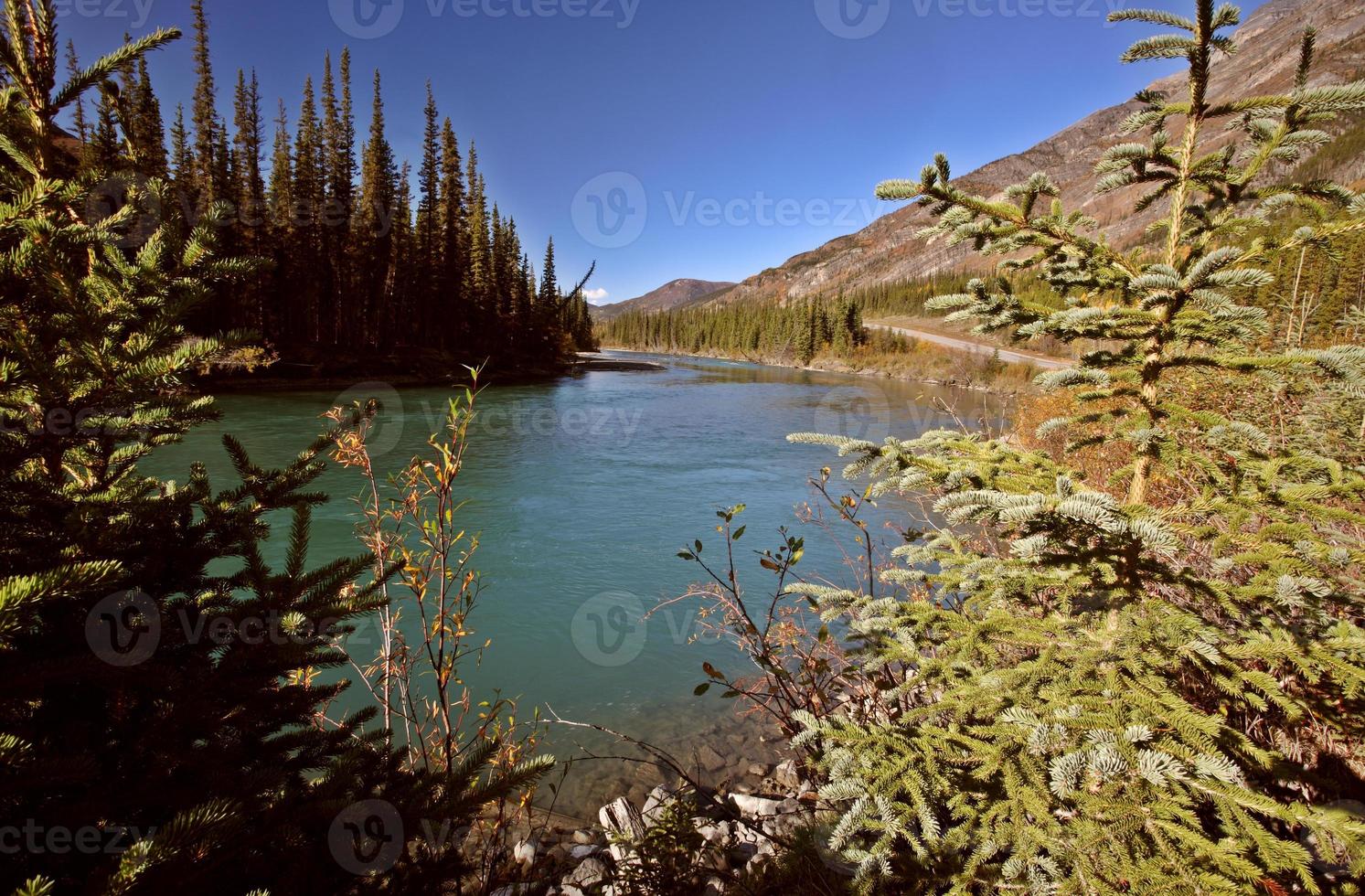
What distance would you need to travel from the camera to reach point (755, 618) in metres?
7.49

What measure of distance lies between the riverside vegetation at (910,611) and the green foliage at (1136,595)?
17mm

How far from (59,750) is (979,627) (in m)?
3.11

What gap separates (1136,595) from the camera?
2.30 m

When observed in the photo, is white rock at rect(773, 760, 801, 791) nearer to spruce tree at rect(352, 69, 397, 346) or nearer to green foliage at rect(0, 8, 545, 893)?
green foliage at rect(0, 8, 545, 893)

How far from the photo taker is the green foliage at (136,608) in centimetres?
129

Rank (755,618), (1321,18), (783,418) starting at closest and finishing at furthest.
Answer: (755,618) → (783,418) → (1321,18)

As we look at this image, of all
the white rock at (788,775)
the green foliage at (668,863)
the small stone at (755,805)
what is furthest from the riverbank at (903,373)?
the green foliage at (668,863)

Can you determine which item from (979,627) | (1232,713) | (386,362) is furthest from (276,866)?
(386,362)

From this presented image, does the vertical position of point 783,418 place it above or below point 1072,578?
below

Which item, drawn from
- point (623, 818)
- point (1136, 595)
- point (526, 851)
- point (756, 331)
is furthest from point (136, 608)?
point (756, 331)

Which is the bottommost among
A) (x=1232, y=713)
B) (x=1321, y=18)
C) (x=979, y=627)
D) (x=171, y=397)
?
(x=1232, y=713)

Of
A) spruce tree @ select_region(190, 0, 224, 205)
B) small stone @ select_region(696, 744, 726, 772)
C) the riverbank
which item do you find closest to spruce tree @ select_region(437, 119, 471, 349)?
spruce tree @ select_region(190, 0, 224, 205)

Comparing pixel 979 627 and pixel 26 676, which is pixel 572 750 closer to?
pixel 979 627

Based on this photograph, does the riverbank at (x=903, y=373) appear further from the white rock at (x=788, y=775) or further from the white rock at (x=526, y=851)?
the white rock at (x=526, y=851)
